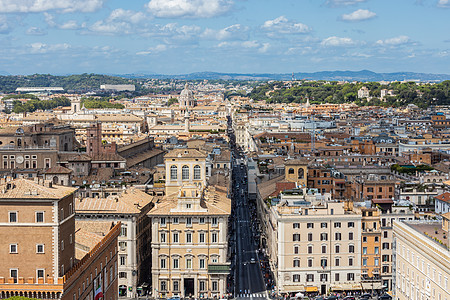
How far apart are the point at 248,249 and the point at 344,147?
5214 cm

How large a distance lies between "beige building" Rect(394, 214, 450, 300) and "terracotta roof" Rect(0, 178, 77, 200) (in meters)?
24.7

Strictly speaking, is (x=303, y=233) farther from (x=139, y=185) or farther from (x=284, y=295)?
(x=139, y=185)

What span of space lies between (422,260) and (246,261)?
24736 mm

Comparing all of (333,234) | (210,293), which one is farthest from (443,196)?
(210,293)

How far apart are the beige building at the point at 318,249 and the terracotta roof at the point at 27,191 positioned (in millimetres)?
23986

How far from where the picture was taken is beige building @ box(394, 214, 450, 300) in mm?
50219

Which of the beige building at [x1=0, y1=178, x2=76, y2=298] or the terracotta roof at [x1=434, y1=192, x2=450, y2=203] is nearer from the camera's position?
the beige building at [x1=0, y1=178, x2=76, y2=298]

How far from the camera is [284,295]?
63656 millimetres

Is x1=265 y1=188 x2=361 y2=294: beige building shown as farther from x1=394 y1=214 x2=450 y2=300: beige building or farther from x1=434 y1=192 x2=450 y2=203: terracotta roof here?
x1=434 y1=192 x2=450 y2=203: terracotta roof

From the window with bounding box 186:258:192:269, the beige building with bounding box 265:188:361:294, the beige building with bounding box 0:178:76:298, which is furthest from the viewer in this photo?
the window with bounding box 186:258:192:269

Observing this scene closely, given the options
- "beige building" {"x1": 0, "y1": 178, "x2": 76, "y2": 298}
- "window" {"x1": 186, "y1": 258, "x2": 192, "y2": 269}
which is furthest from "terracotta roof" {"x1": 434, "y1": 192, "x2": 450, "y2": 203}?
"beige building" {"x1": 0, "y1": 178, "x2": 76, "y2": 298}

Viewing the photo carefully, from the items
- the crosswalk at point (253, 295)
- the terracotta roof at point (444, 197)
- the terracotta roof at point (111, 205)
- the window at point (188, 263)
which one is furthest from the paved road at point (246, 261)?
the terracotta roof at point (444, 197)

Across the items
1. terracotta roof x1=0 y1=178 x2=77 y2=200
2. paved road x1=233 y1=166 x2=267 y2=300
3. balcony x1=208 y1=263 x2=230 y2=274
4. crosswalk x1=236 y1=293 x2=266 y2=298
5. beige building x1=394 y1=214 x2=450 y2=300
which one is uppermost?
terracotta roof x1=0 y1=178 x2=77 y2=200

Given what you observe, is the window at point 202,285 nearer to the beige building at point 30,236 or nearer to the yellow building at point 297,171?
the beige building at point 30,236
